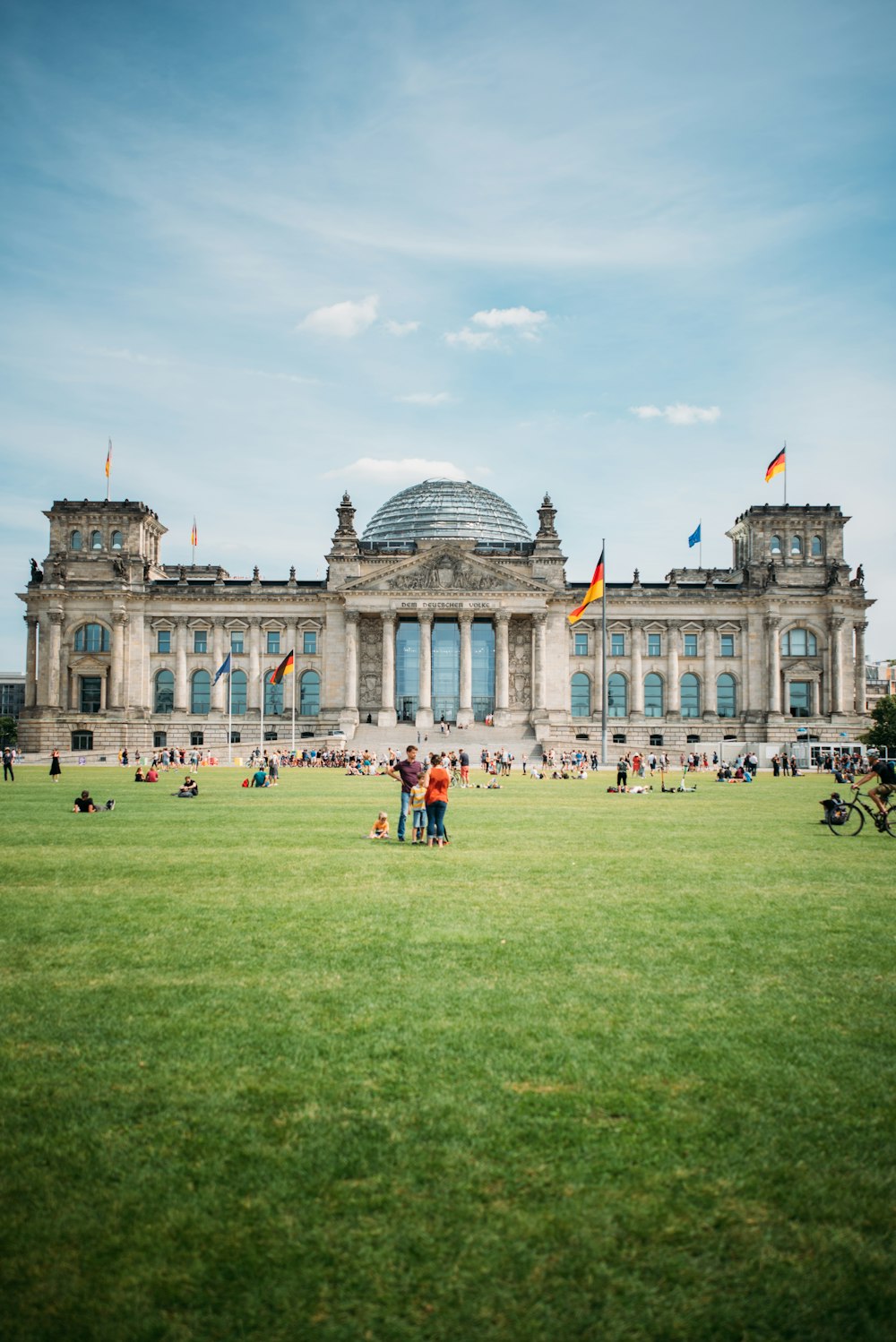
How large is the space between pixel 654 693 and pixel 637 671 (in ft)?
9.72

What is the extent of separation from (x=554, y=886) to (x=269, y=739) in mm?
77548

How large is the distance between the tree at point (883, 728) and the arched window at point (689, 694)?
601 inches

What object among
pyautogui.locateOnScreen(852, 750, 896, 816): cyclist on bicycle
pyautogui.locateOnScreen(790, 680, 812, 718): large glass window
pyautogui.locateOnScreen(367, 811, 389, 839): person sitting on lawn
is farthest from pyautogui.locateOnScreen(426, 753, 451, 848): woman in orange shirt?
pyautogui.locateOnScreen(790, 680, 812, 718): large glass window

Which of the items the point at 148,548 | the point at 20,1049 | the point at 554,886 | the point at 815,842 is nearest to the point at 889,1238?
the point at 20,1049

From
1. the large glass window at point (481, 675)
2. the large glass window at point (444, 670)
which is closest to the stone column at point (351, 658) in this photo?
the large glass window at point (444, 670)

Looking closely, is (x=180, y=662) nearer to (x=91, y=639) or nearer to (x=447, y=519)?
(x=91, y=639)

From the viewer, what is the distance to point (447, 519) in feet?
337

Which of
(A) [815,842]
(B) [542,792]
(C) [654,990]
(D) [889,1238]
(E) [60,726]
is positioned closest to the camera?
(D) [889,1238]

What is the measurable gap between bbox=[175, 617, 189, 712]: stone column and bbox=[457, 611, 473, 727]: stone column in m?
26.3

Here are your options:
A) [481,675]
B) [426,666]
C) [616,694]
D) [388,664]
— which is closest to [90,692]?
[388,664]

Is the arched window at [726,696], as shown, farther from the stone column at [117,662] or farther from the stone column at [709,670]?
the stone column at [117,662]

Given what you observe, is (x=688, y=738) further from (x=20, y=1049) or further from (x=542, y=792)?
(x=20, y=1049)

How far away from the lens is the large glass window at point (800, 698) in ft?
308

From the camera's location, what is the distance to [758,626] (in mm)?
94125
